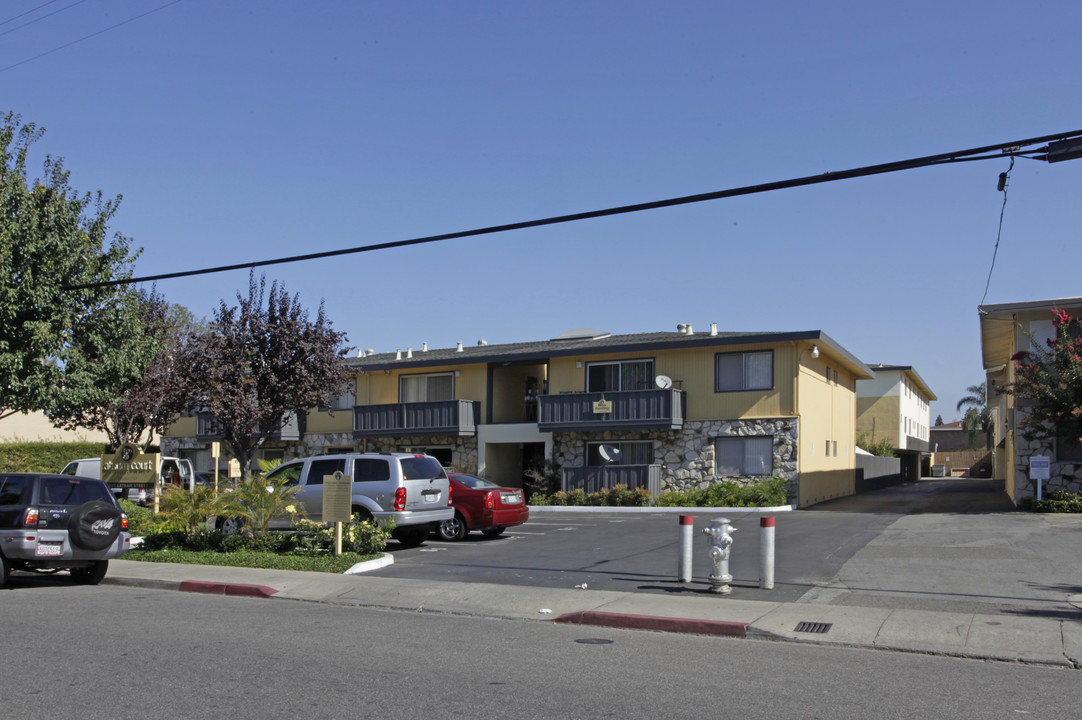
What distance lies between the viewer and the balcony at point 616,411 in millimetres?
29984

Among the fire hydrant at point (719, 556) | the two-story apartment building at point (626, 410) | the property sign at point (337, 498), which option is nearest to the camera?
the fire hydrant at point (719, 556)

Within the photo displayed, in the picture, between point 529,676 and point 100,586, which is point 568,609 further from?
point 100,586

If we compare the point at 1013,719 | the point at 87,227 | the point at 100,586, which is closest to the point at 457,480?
the point at 100,586

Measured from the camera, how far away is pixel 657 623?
10633mm

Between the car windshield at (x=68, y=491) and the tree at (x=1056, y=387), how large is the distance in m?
20.0

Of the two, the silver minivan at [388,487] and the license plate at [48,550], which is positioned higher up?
the silver minivan at [388,487]

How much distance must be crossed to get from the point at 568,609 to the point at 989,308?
1793 cm

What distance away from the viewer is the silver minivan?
17641 millimetres

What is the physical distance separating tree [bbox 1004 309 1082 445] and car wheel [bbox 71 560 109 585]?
65.9ft

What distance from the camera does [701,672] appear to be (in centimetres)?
803

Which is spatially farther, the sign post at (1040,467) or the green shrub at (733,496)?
the green shrub at (733,496)

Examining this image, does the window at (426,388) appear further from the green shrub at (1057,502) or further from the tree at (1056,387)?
the green shrub at (1057,502)

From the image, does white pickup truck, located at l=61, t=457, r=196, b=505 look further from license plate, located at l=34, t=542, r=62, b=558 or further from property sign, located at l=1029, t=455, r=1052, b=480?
property sign, located at l=1029, t=455, r=1052, b=480

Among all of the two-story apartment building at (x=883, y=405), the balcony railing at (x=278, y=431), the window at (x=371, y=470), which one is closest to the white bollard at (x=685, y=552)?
the window at (x=371, y=470)
